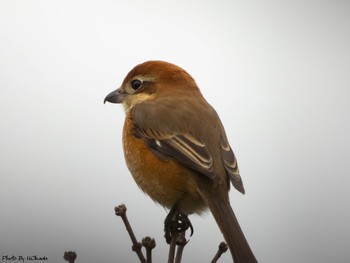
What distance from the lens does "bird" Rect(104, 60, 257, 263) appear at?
3.48 meters

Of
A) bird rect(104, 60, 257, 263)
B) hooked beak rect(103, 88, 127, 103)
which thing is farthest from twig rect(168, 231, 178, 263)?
hooked beak rect(103, 88, 127, 103)

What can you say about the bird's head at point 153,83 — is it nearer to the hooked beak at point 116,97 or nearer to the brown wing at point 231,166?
the hooked beak at point 116,97

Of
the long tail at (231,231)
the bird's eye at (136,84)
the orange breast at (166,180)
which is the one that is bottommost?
the long tail at (231,231)

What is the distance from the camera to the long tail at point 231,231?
303 cm

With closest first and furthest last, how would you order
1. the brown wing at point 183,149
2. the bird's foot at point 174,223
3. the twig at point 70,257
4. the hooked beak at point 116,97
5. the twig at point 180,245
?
the twig at point 70,257, the twig at point 180,245, the bird's foot at point 174,223, the brown wing at point 183,149, the hooked beak at point 116,97

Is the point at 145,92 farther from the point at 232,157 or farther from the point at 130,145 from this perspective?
the point at 232,157

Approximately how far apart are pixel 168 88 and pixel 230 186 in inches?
35.7

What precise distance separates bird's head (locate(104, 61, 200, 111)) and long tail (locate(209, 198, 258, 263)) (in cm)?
103

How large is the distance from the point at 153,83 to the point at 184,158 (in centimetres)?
98

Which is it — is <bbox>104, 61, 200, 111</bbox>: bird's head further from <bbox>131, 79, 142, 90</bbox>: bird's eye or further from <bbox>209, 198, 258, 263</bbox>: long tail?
<bbox>209, 198, 258, 263</bbox>: long tail

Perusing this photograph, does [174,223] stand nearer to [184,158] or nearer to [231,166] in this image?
[184,158]

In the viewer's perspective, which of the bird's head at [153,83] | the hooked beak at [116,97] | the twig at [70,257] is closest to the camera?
the twig at [70,257]

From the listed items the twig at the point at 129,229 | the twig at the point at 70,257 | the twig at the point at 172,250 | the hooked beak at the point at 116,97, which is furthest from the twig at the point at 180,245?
the hooked beak at the point at 116,97

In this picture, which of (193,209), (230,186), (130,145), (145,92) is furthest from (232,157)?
(145,92)
